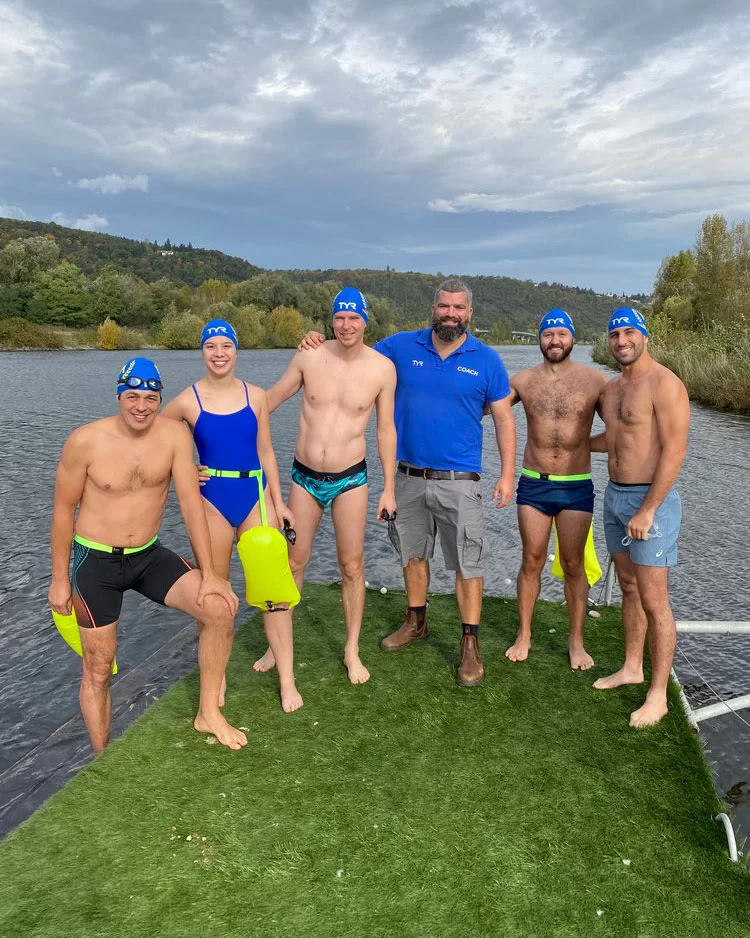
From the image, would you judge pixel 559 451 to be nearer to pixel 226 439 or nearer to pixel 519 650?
pixel 519 650

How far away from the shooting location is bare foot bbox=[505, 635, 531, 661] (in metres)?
4.90

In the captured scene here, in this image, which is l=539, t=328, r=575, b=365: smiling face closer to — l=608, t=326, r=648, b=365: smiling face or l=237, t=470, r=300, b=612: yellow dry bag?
l=608, t=326, r=648, b=365: smiling face

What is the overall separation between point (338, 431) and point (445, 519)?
Result: 1065mm

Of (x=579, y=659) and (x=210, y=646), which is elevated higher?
(x=210, y=646)

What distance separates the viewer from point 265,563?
12.2 feet

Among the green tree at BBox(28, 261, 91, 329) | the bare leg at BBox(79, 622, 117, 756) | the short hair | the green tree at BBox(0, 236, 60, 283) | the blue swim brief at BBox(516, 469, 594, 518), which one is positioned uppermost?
the green tree at BBox(0, 236, 60, 283)

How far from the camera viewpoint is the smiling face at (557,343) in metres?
4.36

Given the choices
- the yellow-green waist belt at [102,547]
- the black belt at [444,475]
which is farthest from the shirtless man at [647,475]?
the yellow-green waist belt at [102,547]

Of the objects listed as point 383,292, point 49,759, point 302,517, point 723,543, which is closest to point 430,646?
point 302,517

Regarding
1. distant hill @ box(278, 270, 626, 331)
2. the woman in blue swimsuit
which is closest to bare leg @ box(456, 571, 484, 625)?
the woman in blue swimsuit

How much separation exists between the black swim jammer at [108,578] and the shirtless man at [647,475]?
9.21 ft

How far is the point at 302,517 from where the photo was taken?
432 centimetres

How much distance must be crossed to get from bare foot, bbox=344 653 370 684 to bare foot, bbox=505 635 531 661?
3.78ft

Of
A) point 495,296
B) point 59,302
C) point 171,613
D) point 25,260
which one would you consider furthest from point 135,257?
point 171,613
